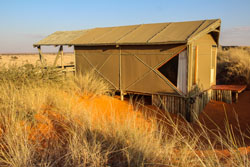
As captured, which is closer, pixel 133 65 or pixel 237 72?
pixel 133 65

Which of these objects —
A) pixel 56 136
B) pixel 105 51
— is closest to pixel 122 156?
pixel 56 136

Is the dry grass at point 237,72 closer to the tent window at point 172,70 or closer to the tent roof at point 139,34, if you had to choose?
the tent roof at point 139,34

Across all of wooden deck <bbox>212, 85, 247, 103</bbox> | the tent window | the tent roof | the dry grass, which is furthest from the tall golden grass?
the dry grass

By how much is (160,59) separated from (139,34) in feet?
6.21

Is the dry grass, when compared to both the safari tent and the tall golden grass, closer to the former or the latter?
the safari tent

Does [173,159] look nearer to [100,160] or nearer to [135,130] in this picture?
[135,130]

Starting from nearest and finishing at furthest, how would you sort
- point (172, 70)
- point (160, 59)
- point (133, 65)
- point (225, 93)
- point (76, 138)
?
point (76, 138), point (160, 59), point (172, 70), point (133, 65), point (225, 93)

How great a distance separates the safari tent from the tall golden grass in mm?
2156

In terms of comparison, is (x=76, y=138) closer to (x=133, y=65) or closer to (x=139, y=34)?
(x=133, y=65)

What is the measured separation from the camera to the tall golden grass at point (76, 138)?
3.76 meters

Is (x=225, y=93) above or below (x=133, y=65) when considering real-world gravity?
below

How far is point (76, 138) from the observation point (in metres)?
4.27

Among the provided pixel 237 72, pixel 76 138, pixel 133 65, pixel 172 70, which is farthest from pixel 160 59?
pixel 237 72

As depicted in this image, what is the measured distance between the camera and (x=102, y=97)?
420 inches
